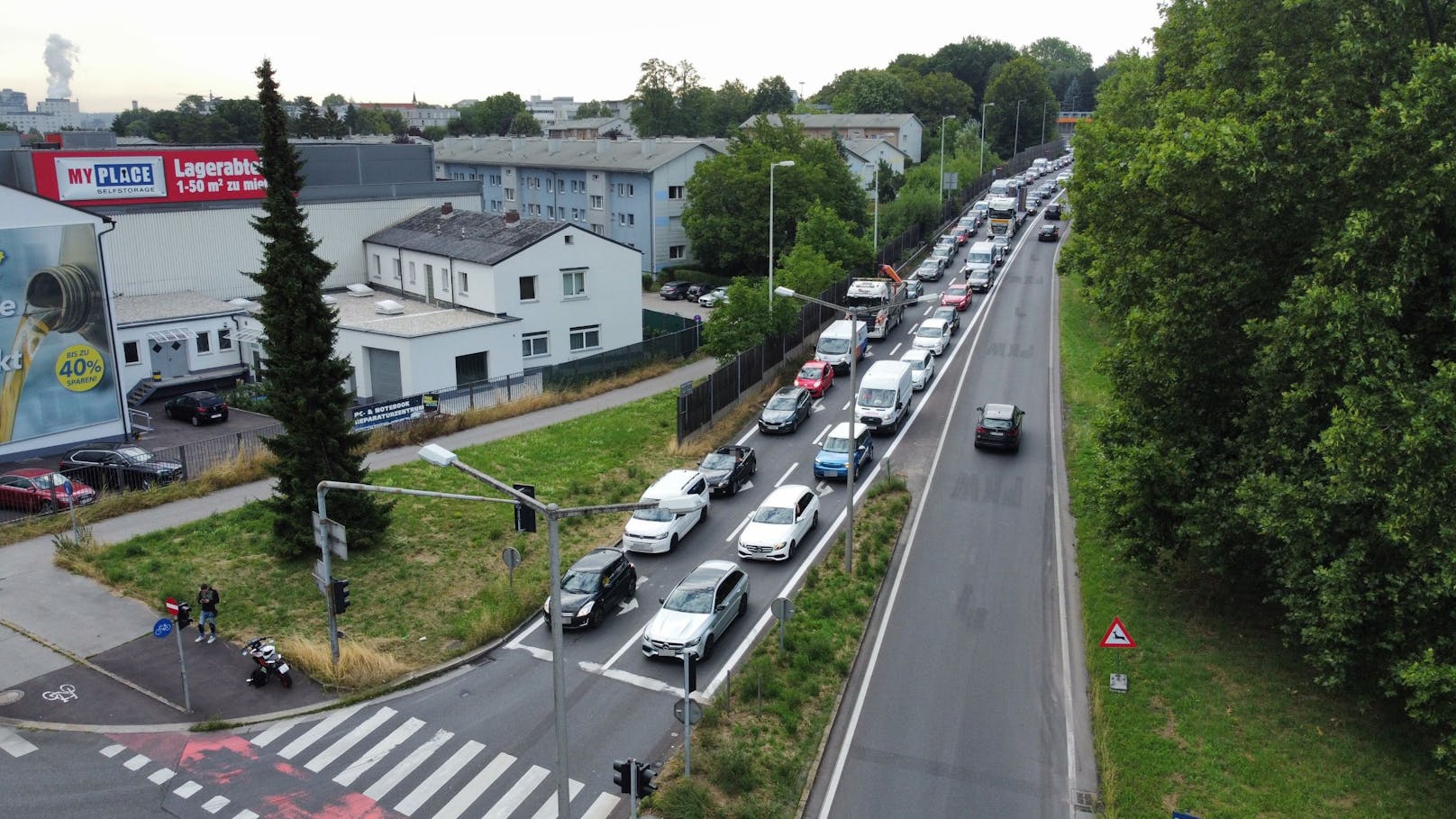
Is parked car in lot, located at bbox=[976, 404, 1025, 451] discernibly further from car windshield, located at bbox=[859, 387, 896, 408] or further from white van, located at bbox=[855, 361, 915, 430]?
car windshield, located at bbox=[859, 387, 896, 408]

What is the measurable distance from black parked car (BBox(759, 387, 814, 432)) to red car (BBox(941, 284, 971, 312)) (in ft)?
60.6

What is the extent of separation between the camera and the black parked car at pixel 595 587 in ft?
74.1

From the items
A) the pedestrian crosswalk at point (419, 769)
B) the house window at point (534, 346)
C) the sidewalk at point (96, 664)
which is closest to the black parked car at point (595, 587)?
the pedestrian crosswalk at point (419, 769)

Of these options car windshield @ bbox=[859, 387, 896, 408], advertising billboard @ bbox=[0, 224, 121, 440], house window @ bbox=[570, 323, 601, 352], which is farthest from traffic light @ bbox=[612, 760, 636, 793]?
house window @ bbox=[570, 323, 601, 352]

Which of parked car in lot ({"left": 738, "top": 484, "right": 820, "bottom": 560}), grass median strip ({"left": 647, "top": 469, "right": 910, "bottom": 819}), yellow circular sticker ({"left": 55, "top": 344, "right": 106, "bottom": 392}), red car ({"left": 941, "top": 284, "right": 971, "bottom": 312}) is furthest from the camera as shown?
red car ({"left": 941, "top": 284, "right": 971, "bottom": 312})

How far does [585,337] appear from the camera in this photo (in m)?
50.7

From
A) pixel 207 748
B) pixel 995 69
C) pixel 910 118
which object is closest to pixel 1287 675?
pixel 207 748

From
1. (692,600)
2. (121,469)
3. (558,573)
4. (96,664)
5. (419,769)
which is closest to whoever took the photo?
(558,573)

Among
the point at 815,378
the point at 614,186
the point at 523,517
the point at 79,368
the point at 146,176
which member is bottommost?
the point at 815,378

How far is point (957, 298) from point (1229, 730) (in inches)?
1567

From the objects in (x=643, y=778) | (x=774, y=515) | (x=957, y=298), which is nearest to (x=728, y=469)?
(x=774, y=515)

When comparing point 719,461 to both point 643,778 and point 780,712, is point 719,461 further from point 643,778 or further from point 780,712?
point 643,778

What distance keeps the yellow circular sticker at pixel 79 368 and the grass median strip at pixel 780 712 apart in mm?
27544

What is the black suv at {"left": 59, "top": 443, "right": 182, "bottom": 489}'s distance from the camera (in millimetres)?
31359
